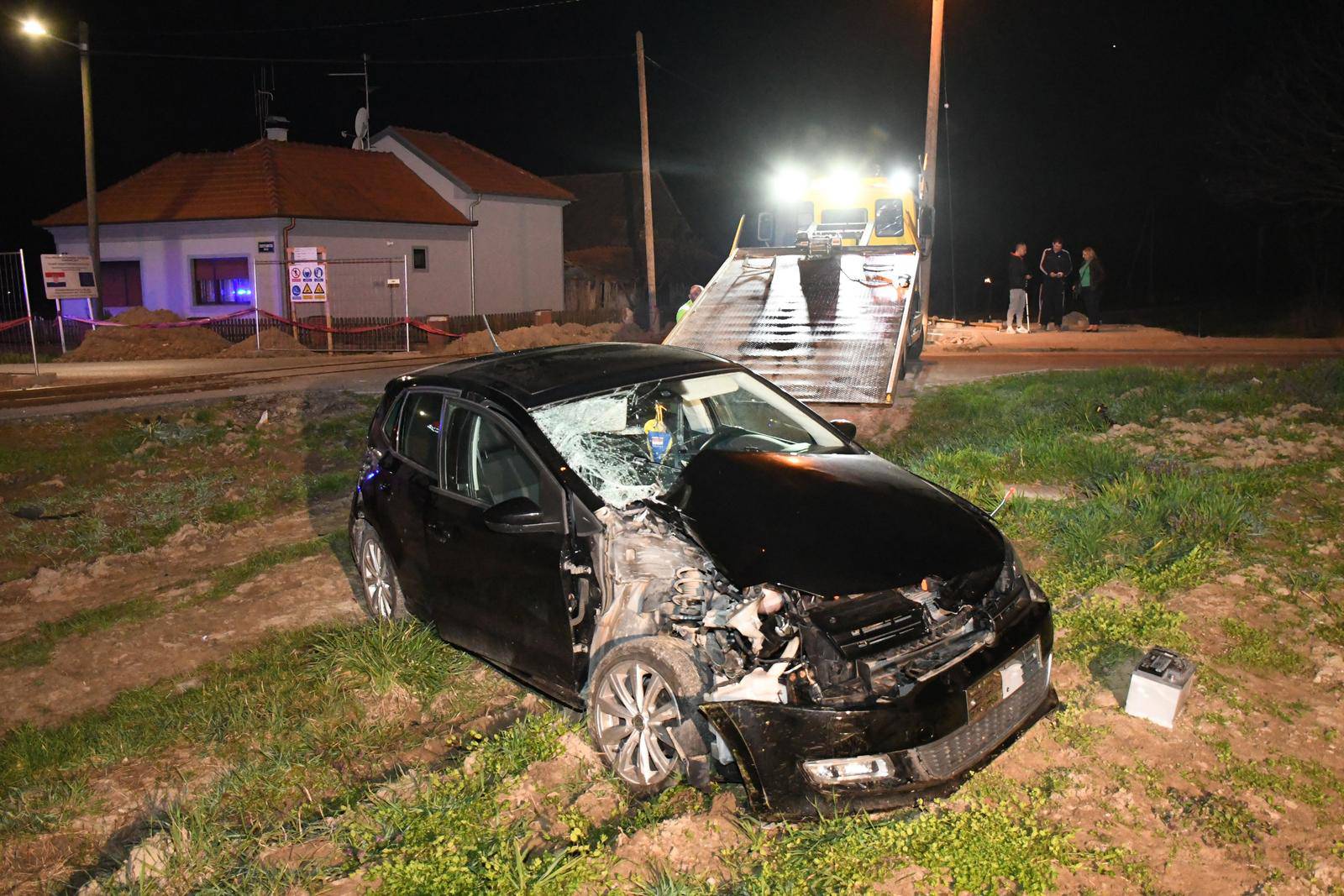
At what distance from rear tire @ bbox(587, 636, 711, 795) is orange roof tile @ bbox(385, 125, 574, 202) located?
106ft

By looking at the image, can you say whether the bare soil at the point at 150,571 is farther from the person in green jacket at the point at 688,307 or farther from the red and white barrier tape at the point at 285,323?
the red and white barrier tape at the point at 285,323

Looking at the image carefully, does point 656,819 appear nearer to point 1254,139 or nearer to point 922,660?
point 922,660

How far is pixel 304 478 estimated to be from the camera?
10.5 m

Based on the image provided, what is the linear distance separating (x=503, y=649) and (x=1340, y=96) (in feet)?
90.6

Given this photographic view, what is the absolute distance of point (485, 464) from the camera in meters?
5.09

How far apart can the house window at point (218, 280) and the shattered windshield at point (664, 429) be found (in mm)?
27395

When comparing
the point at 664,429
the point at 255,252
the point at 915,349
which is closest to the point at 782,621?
the point at 664,429

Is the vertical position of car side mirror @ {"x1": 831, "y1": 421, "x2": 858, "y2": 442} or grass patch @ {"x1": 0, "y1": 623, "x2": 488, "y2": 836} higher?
car side mirror @ {"x1": 831, "y1": 421, "x2": 858, "y2": 442}

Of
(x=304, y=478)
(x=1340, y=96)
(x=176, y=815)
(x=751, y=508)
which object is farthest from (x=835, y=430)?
(x=1340, y=96)

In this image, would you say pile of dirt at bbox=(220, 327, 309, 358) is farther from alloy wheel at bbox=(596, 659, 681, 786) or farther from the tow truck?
alloy wheel at bbox=(596, 659, 681, 786)

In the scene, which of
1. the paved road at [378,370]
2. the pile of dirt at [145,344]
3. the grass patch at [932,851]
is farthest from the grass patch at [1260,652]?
the pile of dirt at [145,344]

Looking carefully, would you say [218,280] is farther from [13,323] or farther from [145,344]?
[13,323]

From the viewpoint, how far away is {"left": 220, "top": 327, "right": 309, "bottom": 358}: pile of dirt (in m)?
23.5

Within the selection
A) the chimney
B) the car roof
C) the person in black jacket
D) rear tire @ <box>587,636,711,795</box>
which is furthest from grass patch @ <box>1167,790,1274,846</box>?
the chimney
